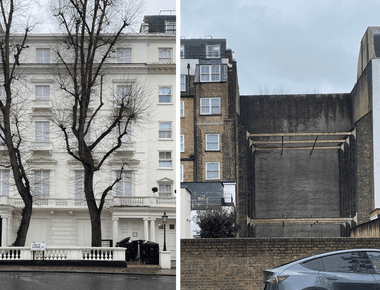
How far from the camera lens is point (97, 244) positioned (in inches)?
639

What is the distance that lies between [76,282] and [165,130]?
10087 millimetres

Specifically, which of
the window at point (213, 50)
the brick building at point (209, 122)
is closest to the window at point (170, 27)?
the brick building at point (209, 122)

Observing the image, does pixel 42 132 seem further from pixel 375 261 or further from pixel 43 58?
pixel 375 261

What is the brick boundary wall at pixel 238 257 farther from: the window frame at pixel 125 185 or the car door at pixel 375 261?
the window frame at pixel 125 185

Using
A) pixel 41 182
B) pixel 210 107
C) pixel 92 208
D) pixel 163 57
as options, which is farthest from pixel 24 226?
pixel 163 57

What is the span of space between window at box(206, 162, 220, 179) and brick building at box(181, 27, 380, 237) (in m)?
0.03

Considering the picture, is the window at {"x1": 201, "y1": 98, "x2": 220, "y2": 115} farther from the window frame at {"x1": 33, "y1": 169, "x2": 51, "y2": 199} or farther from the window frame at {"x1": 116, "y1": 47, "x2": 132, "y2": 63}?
the window frame at {"x1": 33, "y1": 169, "x2": 51, "y2": 199}

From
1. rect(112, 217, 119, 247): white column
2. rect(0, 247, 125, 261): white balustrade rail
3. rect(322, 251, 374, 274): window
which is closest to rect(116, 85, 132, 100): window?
rect(112, 217, 119, 247): white column

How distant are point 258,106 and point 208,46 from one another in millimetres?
2440

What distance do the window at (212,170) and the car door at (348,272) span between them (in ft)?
27.8

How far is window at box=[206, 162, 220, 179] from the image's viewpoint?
15.3 m

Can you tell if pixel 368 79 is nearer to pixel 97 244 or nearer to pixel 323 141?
pixel 323 141

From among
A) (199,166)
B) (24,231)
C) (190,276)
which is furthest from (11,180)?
(190,276)

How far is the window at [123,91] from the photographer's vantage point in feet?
62.6
